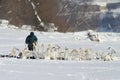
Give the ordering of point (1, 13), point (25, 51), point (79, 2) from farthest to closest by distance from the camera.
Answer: point (79, 2)
point (1, 13)
point (25, 51)

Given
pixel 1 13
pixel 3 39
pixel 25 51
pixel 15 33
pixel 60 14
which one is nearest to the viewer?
pixel 25 51

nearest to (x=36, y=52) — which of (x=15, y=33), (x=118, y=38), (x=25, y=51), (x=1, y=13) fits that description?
(x=25, y=51)

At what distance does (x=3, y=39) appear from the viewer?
1407 inches

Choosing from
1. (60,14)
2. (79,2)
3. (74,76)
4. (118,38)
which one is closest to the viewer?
(74,76)

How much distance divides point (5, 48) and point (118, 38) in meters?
14.2

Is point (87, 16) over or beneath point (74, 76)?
over

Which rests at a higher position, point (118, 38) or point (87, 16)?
point (87, 16)

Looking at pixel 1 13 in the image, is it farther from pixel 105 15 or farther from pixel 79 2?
pixel 105 15

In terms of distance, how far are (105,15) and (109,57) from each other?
55.7 meters

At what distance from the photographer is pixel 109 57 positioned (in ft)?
83.1

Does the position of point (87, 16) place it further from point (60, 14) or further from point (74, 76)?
point (74, 76)

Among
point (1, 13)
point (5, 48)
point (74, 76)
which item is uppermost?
point (1, 13)

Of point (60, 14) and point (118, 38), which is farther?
point (60, 14)

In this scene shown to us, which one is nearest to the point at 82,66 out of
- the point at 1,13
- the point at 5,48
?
the point at 5,48
